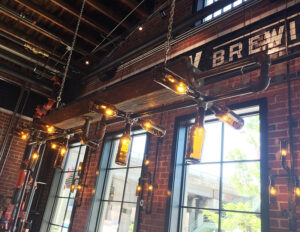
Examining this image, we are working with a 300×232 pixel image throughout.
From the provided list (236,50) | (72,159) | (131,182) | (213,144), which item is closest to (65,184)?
(72,159)

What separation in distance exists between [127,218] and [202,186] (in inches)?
54.8

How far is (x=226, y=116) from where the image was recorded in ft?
5.36

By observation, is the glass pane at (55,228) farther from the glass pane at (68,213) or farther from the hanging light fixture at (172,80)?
the hanging light fixture at (172,80)

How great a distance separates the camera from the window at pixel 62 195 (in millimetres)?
5451

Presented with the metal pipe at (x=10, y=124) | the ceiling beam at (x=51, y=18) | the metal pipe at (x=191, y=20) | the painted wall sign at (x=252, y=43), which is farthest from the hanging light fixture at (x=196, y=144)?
the metal pipe at (x=10, y=124)

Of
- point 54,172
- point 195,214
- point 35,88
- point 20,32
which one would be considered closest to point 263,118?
point 195,214

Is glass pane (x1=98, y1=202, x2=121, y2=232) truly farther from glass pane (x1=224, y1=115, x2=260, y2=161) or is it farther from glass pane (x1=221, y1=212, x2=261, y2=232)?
glass pane (x1=224, y1=115, x2=260, y2=161)

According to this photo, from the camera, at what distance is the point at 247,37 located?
3.04 metres

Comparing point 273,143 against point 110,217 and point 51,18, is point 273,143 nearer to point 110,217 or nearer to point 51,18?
point 110,217

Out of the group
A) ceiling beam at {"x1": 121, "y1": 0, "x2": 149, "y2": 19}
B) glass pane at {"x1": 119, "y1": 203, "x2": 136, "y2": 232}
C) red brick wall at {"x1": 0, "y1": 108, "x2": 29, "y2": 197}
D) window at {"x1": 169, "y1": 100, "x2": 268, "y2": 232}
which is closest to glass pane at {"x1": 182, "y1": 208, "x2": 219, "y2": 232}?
window at {"x1": 169, "y1": 100, "x2": 268, "y2": 232}

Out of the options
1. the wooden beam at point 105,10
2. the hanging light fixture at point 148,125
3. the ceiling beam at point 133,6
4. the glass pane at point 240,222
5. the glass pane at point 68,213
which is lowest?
the glass pane at point 68,213

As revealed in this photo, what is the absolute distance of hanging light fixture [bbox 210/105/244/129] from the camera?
1606 mm

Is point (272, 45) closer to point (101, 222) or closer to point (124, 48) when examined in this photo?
point (124, 48)

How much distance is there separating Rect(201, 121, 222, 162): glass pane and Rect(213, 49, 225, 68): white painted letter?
0.75 m
